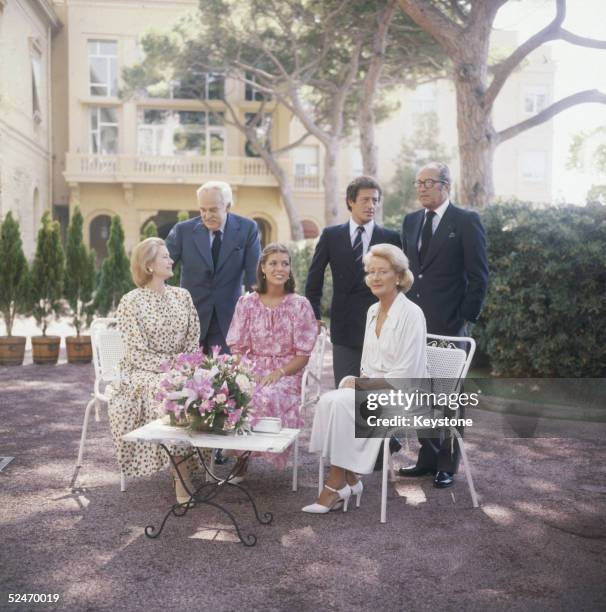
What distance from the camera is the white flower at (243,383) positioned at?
4395 millimetres

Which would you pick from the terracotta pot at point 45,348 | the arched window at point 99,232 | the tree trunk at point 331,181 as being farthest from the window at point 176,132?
the terracotta pot at point 45,348

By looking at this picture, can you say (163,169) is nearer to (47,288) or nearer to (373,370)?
(47,288)

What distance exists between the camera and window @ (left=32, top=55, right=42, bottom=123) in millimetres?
26094

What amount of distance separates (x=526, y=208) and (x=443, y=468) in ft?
14.2

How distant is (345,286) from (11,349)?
698 centimetres

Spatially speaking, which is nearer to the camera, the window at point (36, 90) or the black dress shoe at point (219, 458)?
the black dress shoe at point (219, 458)

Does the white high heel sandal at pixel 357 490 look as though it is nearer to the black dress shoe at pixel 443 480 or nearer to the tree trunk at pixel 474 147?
the black dress shoe at pixel 443 480

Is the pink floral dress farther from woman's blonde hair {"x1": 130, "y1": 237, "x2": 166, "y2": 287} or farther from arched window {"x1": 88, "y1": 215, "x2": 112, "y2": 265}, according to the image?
arched window {"x1": 88, "y1": 215, "x2": 112, "y2": 265}

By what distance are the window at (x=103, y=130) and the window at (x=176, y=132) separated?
3.24 ft

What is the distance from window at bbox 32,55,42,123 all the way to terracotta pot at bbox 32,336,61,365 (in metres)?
17.0

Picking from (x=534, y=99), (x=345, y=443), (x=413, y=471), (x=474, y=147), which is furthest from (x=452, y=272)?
(x=534, y=99)

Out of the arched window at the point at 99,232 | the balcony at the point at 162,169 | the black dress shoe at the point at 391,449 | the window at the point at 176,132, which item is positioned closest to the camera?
the black dress shoe at the point at 391,449

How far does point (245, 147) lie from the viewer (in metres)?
32.0

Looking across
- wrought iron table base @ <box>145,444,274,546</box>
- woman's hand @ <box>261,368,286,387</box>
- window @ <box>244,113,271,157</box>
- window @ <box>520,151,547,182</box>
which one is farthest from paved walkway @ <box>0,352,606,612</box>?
window @ <box>520,151,547,182</box>
